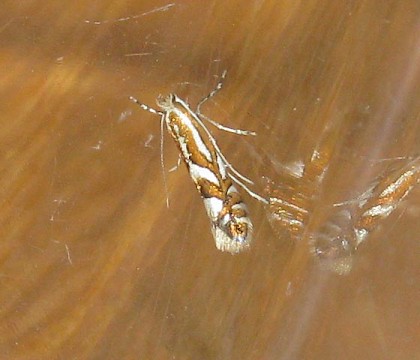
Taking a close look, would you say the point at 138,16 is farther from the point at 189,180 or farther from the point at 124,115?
the point at 189,180

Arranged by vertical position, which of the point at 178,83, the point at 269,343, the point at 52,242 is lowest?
the point at 269,343

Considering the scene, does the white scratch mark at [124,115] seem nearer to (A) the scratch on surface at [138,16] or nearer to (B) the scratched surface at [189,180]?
(B) the scratched surface at [189,180]

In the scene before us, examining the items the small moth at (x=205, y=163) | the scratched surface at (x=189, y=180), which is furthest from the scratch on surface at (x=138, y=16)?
the small moth at (x=205, y=163)

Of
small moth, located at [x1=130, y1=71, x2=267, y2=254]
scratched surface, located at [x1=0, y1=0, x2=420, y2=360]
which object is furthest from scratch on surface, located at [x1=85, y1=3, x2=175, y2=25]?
small moth, located at [x1=130, y1=71, x2=267, y2=254]

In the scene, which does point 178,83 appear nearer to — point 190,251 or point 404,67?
point 190,251

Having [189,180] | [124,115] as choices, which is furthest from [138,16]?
[189,180]

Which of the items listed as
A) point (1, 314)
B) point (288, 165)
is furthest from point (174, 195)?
point (1, 314)

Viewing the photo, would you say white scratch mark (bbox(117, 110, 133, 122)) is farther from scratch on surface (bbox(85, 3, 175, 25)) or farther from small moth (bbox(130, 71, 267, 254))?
scratch on surface (bbox(85, 3, 175, 25))
